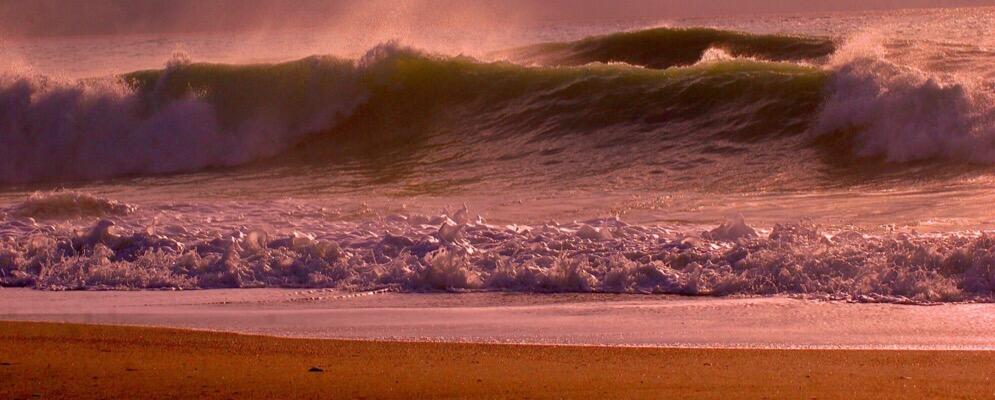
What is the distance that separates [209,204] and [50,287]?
3.58m

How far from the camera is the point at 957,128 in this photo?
14.2 metres

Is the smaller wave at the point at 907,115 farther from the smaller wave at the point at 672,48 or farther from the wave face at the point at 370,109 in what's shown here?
the smaller wave at the point at 672,48

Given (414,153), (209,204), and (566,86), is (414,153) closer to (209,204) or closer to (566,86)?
(566,86)

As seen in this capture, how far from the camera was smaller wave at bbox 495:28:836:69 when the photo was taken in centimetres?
2277

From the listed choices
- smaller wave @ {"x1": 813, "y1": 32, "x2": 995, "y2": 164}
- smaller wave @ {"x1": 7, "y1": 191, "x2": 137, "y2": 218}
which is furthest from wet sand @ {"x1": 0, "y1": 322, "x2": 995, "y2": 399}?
smaller wave @ {"x1": 813, "y1": 32, "x2": 995, "y2": 164}

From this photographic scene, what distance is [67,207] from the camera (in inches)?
441

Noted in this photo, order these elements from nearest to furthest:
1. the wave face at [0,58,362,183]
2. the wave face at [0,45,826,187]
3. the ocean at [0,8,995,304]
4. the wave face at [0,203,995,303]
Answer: the wave face at [0,203,995,303], the ocean at [0,8,995,304], the wave face at [0,45,826,187], the wave face at [0,58,362,183]

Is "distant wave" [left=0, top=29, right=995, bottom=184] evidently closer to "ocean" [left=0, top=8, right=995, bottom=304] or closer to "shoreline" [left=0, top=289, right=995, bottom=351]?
"ocean" [left=0, top=8, right=995, bottom=304]

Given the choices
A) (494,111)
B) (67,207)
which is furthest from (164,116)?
(67,207)

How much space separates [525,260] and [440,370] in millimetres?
3158

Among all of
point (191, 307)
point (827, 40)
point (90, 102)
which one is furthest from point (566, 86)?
point (191, 307)

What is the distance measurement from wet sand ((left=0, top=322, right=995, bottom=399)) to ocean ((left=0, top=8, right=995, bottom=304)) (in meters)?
2.02

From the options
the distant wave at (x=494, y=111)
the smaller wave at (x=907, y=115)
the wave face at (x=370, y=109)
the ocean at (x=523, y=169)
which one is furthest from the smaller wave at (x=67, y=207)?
the smaller wave at (x=907, y=115)

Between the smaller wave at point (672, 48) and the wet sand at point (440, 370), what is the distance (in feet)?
57.1
